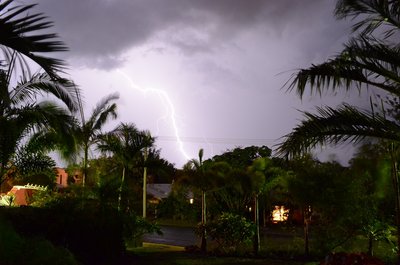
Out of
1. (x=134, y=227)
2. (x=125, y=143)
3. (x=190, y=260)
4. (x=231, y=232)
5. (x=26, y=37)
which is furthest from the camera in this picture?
(x=125, y=143)

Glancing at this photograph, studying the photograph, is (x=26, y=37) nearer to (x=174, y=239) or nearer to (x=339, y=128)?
(x=339, y=128)

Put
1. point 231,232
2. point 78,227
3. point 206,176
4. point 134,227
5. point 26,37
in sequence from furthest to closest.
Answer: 1. point 206,176
2. point 231,232
3. point 134,227
4. point 78,227
5. point 26,37

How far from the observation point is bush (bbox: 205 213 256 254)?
15.1m

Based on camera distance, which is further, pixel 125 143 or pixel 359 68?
pixel 125 143

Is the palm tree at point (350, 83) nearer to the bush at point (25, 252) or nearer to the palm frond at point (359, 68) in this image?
the palm frond at point (359, 68)

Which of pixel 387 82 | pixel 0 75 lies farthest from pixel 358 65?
pixel 0 75

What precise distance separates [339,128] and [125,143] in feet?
43.4

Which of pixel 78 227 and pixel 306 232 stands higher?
pixel 78 227

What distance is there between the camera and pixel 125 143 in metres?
19.2

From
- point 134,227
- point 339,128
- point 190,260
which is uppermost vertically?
point 339,128

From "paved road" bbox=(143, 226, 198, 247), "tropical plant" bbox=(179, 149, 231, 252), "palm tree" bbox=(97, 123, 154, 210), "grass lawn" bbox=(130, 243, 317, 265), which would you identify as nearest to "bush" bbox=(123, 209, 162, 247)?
"grass lawn" bbox=(130, 243, 317, 265)

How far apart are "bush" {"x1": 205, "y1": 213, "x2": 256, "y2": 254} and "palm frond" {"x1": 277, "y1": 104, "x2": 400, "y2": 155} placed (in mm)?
8639

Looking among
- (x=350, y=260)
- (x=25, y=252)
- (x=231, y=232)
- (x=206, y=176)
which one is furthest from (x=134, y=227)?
(x=350, y=260)

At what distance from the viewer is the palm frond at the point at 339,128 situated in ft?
22.3
